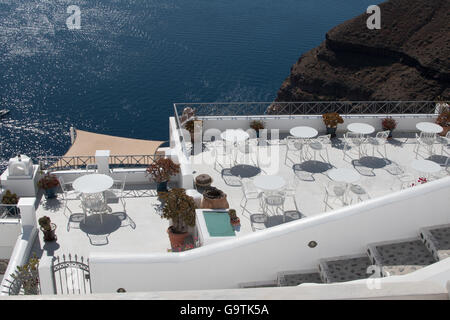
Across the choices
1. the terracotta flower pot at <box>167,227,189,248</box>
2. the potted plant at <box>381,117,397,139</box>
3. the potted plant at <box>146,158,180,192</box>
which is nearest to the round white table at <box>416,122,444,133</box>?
the potted plant at <box>381,117,397,139</box>

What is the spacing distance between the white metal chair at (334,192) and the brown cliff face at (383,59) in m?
42.3

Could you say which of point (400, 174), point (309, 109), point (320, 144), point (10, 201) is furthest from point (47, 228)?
point (309, 109)

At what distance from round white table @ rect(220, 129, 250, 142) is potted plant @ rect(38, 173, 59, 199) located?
5863mm

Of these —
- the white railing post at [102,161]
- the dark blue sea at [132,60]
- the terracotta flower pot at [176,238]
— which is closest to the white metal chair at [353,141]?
the terracotta flower pot at [176,238]

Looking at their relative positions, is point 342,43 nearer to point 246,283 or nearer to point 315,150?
point 315,150

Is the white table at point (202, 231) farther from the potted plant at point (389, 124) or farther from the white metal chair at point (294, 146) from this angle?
the potted plant at point (389, 124)

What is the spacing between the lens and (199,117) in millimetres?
20703

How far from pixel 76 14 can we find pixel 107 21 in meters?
4.36

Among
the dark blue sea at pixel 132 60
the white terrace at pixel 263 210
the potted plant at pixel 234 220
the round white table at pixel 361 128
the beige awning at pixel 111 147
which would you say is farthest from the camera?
the dark blue sea at pixel 132 60

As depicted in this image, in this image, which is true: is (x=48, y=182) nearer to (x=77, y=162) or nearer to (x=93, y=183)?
(x=93, y=183)

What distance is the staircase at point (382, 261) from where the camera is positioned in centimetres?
1209
